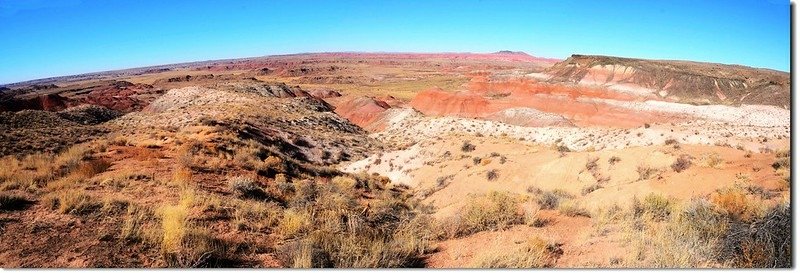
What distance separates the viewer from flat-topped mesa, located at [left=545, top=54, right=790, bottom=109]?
2938cm

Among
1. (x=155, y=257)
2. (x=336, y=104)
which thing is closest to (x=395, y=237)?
(x=155, y=257)

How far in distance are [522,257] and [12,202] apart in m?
6.57

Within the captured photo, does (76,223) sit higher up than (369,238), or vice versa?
(76,223)

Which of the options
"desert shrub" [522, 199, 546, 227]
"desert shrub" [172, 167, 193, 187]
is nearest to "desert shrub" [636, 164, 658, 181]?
"desert shrub" [522, 199, 546, 227]

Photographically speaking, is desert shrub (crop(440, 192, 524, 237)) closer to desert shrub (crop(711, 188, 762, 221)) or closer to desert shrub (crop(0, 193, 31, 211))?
desert shrub (crop(711, 188, 762, 221))

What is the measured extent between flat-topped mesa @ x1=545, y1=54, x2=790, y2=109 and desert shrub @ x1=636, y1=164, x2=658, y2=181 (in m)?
17.2

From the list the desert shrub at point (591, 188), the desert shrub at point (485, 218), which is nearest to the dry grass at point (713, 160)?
the desert shrub at point (591, 188)

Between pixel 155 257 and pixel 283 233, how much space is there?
156 cm

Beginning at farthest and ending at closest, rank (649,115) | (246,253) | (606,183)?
(649,115) → (606,183) → (246,253)

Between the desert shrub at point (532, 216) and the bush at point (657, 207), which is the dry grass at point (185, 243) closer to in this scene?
the desert shrub at point (532, 216)

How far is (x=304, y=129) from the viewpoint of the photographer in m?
26.7

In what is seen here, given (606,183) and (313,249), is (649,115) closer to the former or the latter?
(606,183)

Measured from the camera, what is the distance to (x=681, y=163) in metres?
A: 10.7

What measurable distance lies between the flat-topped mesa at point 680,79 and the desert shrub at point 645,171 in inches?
675
